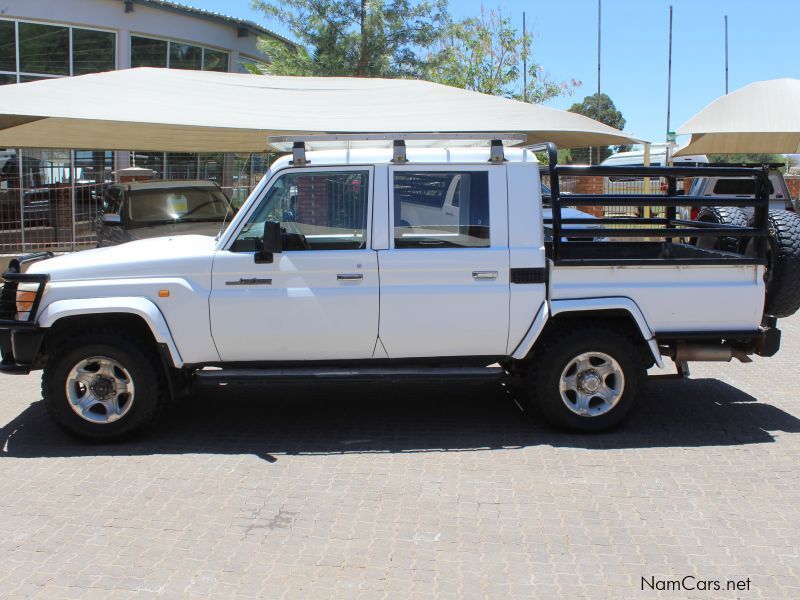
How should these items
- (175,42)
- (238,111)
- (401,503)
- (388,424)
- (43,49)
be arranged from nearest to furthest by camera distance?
1. (401,503)
2. (388,424)
3. (238,111)
4. (43,49)
5. (175,42)

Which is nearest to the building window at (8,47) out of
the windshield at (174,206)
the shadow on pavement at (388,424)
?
the windshield at (174,206)

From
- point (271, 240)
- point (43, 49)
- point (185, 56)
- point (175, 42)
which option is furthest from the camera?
point (185, 56)

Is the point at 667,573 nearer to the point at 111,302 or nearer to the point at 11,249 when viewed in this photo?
the point at 111,302

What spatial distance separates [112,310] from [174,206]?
5617 mm

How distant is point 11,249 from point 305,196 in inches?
421

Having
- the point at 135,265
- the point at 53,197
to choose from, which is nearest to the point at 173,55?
the point at 53,197

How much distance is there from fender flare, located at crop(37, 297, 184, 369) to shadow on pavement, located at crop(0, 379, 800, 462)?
861 mm

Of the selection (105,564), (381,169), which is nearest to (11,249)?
(381,169)

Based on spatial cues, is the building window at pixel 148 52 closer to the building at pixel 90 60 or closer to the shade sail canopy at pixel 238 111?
the building at pixel 90 60

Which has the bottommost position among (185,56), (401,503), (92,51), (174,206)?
→ (401,503)

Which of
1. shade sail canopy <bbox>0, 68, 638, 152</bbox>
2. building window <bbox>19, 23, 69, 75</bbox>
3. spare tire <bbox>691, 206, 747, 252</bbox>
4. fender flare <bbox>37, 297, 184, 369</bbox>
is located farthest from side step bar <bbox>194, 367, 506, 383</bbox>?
building window <bbox>19, 23, 69, 75</bbox>

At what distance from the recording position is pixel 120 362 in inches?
220

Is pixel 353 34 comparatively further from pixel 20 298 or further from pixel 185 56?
pixel 20 298

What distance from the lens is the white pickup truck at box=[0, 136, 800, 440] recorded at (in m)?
5.55
